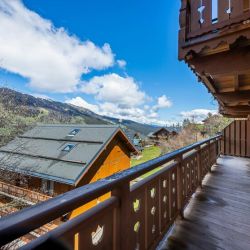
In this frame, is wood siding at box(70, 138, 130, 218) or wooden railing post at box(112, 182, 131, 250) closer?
wooden railing post at box(112, 182, 131, 250)

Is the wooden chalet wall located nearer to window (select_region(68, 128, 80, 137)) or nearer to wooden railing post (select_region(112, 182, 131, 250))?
window (select_region(68, 128, 80, 137))

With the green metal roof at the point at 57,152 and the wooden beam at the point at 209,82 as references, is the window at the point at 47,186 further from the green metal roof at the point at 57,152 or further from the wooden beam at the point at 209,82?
the wooden beam at the point at 209,82

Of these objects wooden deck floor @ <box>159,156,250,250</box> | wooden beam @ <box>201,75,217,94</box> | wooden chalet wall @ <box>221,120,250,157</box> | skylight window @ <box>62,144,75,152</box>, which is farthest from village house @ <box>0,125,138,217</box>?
wooden beam @ <box>201,75,217,94</box>

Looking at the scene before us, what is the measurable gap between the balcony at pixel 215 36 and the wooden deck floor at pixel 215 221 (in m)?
1.78

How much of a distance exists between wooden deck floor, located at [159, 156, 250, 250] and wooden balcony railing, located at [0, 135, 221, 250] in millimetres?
198

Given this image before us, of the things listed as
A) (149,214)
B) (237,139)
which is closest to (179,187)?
(149,214)

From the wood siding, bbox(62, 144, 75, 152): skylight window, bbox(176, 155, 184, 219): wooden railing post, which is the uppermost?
bbox(176, 155, 184, 219): wooden railing post

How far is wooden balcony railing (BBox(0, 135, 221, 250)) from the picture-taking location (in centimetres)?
62

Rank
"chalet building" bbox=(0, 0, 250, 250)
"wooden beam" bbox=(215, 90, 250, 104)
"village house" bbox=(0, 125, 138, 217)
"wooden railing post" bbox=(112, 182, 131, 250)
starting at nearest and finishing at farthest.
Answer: "chalet building" bbox=(0, 0, 250, 250) → "wooden railing post" bbox=(112, 182, 131, 250) → "wooden beam" bbox=(215, 90, 250, 104) → "village house" bbox=(0, 125, 138, 217)

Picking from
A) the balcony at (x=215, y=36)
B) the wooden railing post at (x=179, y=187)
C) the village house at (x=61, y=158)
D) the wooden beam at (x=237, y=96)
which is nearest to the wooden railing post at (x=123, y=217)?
the wooden railing post at (x=179, y=187)

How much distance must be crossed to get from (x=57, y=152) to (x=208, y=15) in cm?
951

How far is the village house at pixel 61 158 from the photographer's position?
865cm

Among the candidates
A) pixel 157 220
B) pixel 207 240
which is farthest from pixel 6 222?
pixel 207 240

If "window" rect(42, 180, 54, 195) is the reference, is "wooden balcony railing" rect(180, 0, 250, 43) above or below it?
above
